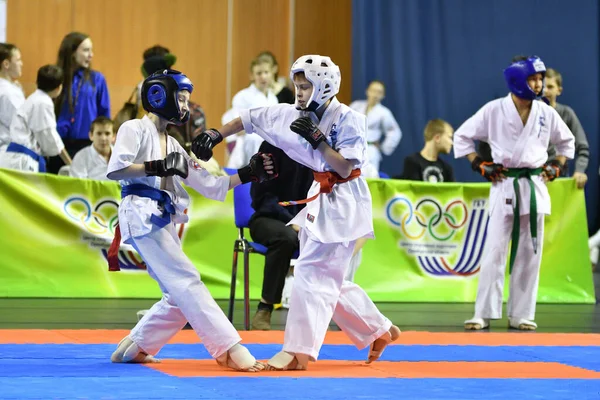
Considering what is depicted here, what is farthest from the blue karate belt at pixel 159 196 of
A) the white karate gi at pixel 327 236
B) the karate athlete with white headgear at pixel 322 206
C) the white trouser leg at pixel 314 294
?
the white trouser leg at pixel 314 294

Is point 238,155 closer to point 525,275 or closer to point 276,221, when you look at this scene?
point 276,221

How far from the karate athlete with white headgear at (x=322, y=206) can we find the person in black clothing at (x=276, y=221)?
69.2 inches

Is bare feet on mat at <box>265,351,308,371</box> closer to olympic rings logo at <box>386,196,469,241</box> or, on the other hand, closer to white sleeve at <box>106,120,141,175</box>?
white sleeve at <box>106,120,141,175</box>

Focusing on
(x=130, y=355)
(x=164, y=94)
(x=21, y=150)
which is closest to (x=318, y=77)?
(x=164, y=94)

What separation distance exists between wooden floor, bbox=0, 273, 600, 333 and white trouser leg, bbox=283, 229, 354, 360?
1.97m

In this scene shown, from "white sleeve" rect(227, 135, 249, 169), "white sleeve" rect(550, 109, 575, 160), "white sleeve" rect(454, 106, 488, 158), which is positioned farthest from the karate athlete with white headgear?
"white sleeve" rect(227, 135, 249, 169)

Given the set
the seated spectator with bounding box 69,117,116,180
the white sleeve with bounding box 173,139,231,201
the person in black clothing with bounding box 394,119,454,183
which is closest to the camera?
the white sleeve with bounding box 173,139,231,201

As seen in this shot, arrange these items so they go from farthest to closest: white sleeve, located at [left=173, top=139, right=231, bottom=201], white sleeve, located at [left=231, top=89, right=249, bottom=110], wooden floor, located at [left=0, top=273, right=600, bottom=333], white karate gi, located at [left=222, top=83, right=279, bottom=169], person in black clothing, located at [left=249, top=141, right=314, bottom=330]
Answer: white sleeve, located at [left=231, top=89, right=249, bottom=110], white karate gi, located at [left=222, top=83, right=279, bottom=169], person in black clothing, located at [left=249, top=141, right=314, bottom=330], wooden floor, located at [left=0, top=273, right=600, bottom=333], white sleeve, located at [left=173, top=139, right=231, bottom=201]

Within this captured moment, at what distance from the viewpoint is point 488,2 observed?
1257 centimetres

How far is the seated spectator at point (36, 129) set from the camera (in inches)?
312

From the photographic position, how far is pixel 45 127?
7.91 m

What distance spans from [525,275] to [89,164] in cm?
341

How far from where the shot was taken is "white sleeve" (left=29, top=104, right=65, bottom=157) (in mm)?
7898

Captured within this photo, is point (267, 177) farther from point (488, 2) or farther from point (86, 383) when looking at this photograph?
point (488, 2)
